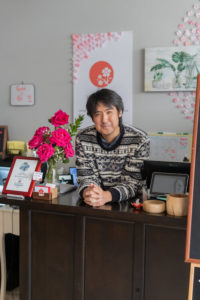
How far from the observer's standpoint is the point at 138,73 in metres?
3.25

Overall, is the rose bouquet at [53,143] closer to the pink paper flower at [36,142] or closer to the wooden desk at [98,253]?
the pink paper flower at [36,142]

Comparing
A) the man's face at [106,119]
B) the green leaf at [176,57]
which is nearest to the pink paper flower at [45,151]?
the man's face at [106,119]

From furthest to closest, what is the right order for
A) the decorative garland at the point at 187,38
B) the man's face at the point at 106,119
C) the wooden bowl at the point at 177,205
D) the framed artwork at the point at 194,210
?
the decorative garland at the point at 187,38, the man's face at the point at 106,119, the wooden bowl at the point at 177,205, the framed artwork at the point at 194,210

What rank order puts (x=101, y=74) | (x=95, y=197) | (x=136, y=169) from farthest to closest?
1. (x=101, y=74)
2. (x=136, y=169)
3. (x=95, y=197)

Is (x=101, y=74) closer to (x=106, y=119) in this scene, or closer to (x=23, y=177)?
(x=106, y=119)

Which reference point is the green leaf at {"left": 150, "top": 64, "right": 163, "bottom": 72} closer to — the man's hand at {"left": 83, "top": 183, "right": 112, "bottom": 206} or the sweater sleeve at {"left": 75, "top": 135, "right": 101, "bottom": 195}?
the sweater sleeve at {"left": 75, "top": 135, "right": 101, "bottom": 195}

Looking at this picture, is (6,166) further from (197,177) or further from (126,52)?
(197,177)

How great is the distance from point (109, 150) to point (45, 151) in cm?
40

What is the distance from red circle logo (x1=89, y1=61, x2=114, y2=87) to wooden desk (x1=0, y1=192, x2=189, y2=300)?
1.76 meters

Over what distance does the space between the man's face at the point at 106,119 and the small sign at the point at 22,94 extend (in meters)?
1.87

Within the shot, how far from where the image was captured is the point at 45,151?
1.70m

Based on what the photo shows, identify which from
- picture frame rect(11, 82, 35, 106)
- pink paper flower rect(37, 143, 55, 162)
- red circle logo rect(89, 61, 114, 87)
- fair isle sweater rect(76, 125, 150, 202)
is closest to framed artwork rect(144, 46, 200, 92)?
red circle logo rect(89, 61, 114, 87)

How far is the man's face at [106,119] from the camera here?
189cm

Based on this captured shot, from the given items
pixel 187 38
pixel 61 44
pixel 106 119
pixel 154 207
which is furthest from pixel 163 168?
pixel 61 44
